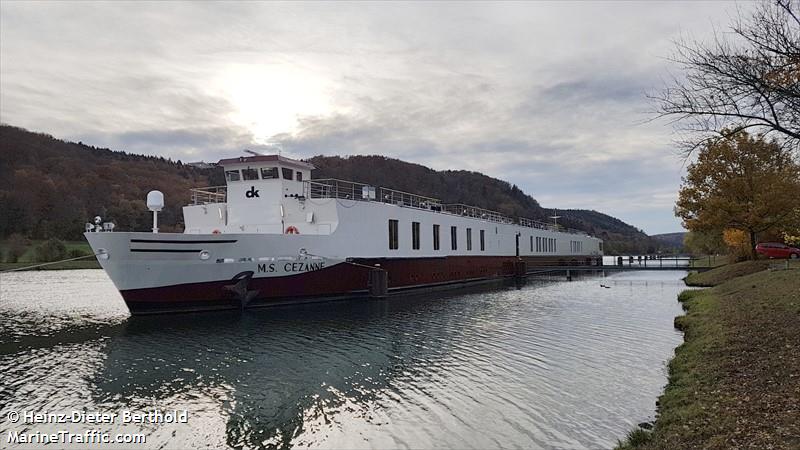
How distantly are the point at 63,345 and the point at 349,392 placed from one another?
1120cm

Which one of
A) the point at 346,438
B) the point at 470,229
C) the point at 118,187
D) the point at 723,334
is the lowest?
the point at 346,438

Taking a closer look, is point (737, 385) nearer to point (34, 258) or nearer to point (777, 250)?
point (777, 250)

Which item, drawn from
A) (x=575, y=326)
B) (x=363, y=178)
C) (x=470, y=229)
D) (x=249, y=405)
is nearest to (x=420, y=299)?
(x=575, y=326)

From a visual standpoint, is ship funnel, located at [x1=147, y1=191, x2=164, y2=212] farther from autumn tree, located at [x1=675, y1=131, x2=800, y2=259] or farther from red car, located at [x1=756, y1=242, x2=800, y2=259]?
red car, located at [x1=756, y1=242, x2=800, y2=259]

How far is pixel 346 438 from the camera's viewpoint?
26.2 feet

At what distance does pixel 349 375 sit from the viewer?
11.9 m

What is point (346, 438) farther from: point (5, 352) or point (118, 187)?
point (118, 187)

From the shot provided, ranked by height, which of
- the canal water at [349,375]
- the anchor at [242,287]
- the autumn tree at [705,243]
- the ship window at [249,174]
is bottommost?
the canal water at [349,375]

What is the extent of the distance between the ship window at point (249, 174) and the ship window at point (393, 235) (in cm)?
864

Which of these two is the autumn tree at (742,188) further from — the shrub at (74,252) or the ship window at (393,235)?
the shrub at (74,252)

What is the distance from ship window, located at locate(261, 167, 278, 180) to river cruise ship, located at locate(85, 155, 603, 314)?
0.06 metres

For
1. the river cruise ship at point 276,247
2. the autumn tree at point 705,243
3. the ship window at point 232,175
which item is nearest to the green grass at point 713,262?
the autumn tree at point 705,243

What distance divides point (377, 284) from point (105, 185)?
9794 cm

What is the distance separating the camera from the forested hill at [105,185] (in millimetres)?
82562
